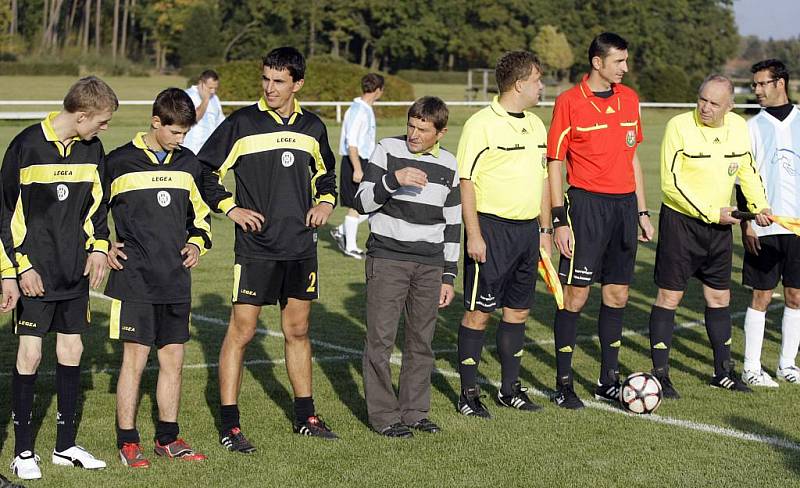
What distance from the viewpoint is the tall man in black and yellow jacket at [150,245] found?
620cm

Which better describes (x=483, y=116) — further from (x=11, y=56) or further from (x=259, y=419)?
(x=11, y=56)

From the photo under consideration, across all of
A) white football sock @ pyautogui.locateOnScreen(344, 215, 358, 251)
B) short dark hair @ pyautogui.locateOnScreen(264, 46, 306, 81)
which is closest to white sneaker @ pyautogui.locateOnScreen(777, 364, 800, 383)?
short dark hair @ pyautogui.locateOnScreen(264, 46, 306, 81)

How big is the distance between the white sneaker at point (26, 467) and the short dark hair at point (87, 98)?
6.11 feet

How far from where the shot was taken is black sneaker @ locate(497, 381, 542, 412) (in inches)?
300

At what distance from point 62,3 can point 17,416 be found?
105 meters

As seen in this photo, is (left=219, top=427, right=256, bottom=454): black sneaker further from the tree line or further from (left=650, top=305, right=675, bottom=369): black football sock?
the tree line

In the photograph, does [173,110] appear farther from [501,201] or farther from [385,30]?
[385,30]

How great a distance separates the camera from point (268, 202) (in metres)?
6.61

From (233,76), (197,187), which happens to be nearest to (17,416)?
(197,187)

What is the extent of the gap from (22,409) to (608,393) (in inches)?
156

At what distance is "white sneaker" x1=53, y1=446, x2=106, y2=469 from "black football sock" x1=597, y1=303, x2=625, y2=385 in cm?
362

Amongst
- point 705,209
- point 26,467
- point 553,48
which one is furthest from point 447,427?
point 553,48

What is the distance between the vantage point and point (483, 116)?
7.23m

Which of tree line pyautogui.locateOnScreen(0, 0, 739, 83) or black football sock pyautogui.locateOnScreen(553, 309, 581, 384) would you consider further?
tree line pyautogui.locateOnScreen(0, 0, 739, 83)
